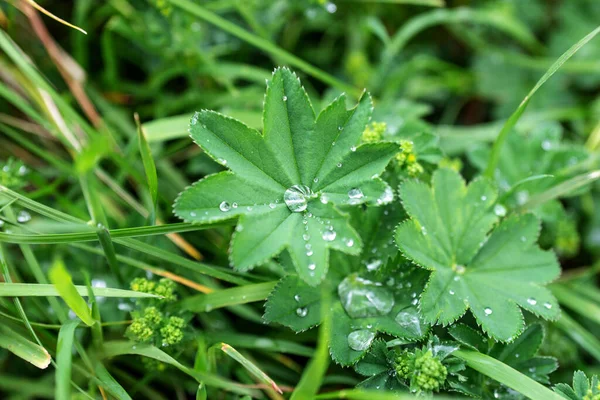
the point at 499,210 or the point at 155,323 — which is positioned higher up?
the point at 499,210

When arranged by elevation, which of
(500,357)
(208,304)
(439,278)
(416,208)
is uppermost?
(416,208)

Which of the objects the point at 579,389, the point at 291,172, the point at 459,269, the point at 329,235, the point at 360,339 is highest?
the point at 291,172

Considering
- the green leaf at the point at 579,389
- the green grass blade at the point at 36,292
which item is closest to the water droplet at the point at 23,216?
the green grass blade at the point at 36,292

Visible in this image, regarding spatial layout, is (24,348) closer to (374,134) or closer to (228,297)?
(228,297)

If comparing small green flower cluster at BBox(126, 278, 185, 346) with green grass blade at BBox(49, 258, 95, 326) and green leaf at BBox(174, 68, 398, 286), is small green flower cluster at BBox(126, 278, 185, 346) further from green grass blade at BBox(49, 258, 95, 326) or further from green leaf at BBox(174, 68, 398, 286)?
green leaf at BBox(174, 68, 398, 286)

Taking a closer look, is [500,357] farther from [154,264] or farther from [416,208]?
[154,264]

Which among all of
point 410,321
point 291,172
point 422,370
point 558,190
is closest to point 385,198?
point 291,172

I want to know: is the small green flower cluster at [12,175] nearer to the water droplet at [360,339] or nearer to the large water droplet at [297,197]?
the large water droplet at [297,197]

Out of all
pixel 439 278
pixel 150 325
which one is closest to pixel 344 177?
pixel 439 278
